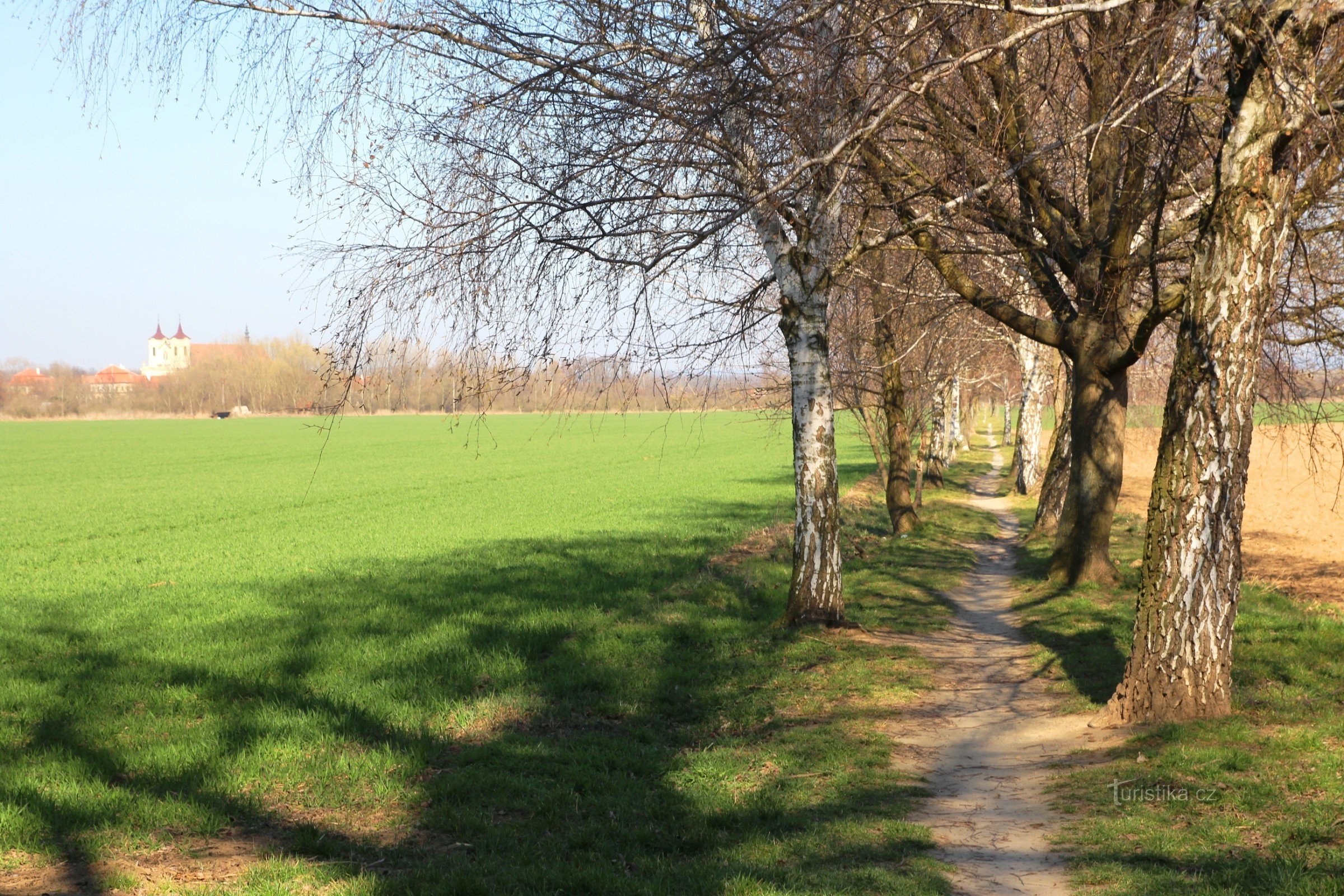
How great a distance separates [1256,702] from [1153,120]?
4705 millimetres

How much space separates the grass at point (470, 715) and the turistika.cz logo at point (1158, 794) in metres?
1.22

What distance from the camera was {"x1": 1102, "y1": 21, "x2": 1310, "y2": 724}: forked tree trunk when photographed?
6.47 metres

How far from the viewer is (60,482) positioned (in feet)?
134

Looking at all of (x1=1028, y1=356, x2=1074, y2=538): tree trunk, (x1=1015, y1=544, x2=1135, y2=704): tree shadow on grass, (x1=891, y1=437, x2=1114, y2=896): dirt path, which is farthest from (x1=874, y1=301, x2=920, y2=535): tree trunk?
(x1=891, y1=437, x2=1114, y2=896): dirt path

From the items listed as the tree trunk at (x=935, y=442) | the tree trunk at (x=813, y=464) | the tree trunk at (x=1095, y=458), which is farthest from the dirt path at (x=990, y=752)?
the tree trunk at (x=935, y=442)

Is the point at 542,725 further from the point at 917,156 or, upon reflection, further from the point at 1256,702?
the point at 917,156

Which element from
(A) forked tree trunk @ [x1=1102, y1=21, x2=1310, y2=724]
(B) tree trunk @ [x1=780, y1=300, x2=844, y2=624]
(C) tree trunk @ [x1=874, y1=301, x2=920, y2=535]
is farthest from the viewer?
(C) tree trunk @ [x1=874, y1=301, x2=920, y2=535]

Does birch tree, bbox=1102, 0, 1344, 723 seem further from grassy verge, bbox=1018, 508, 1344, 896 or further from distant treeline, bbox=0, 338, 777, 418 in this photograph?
distant treeline, bbox=0, 338, 777, 418

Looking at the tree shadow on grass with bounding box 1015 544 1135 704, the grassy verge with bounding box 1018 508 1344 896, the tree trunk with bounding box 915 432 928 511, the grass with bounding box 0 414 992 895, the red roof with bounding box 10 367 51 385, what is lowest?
the grass with bounding box 0 414 992 895

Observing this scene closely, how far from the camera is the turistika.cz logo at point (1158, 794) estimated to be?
5.64 meters

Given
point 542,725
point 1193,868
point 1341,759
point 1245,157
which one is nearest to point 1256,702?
point 1341,759

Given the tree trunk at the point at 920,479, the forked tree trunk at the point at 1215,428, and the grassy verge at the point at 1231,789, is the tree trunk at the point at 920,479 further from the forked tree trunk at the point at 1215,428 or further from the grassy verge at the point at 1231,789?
the forked tree trunk at the point at 1215,428

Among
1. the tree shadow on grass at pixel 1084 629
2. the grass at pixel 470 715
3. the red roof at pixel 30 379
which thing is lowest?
the grass at pixel 470 715

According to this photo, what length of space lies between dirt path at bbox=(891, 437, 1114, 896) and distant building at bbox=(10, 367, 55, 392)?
156158 mm
